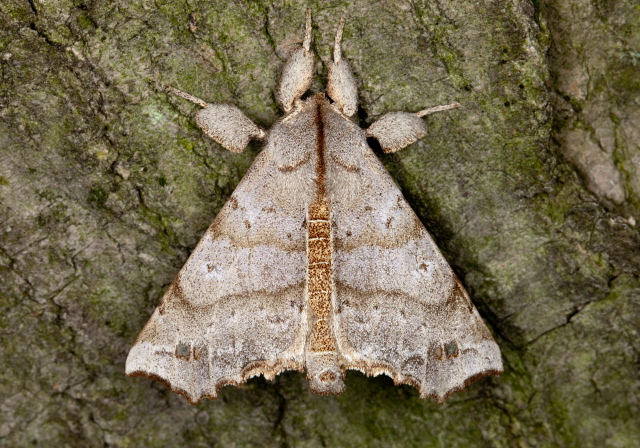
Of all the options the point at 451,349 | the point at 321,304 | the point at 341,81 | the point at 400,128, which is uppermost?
the point at 341,81

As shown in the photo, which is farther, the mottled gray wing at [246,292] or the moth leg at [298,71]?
the moth leg at [298,71]

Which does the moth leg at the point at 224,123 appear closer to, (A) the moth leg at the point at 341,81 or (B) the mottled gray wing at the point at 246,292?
(B) the mottled gray wing at the point at 246,292

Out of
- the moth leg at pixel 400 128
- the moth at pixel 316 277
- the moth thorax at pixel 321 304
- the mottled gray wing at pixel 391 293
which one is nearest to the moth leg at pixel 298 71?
the moth at pixel 316 277

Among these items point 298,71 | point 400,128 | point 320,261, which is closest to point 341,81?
point 298,71

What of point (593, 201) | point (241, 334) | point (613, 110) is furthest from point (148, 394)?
point (613, 110)

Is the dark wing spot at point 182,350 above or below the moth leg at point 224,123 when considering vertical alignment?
below

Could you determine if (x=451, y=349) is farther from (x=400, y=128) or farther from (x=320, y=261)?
(x=400, y=128)
